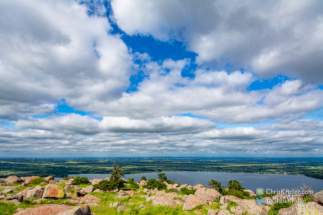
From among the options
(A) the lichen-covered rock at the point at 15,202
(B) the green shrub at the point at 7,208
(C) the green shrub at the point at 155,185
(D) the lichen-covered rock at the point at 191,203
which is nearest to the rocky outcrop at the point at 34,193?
(A) the lichen-covered rock at the point at 15,202

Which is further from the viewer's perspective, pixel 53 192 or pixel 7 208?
pixel 53 192

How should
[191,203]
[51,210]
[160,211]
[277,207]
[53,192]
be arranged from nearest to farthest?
1. [51,210]
2. [277,207]
3. [160,211]
4. [191,203]
5. [53,192]

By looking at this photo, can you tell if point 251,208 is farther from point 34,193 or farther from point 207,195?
point 34,193

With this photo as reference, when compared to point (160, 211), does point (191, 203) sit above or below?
above

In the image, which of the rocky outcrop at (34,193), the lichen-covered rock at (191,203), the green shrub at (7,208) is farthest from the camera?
the rocky outcrop at (34,193)

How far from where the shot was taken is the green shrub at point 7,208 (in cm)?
1706

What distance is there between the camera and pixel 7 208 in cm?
1816

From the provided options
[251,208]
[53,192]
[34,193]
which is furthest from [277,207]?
[34,193]

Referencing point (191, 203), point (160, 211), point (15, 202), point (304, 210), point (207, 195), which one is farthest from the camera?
point (207, 195)

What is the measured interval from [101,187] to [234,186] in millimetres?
41336

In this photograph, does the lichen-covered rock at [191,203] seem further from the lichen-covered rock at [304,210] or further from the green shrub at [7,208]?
the green shrub at [7,208]

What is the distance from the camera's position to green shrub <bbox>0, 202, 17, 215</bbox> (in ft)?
56.0

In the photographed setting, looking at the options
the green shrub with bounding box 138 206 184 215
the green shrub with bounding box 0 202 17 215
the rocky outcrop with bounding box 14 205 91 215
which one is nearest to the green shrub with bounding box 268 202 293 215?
the green shrub with bounding box 138 206 184 215

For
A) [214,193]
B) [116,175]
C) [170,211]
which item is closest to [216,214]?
[170,211]
